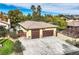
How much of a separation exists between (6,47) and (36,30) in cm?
29

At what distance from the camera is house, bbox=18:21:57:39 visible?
2301 mm

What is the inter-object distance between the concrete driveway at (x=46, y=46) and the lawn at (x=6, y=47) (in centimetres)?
10

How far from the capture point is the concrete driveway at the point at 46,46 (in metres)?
2.29

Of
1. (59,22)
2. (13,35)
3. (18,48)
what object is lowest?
(18,48)

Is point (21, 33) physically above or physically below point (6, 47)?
above

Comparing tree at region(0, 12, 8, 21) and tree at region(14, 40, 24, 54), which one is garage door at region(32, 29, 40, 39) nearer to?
tree at region(14, 40, 24, 54)

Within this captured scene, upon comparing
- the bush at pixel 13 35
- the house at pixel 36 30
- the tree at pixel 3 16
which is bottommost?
the bush at pixel 13 35

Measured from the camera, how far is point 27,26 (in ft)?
7.55

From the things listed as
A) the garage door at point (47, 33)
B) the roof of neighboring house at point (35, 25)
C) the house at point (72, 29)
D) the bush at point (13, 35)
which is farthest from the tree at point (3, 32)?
the house at point (72, 29)

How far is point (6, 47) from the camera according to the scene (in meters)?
2.29

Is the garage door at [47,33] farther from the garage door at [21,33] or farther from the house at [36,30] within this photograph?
the garage door at [21,33]

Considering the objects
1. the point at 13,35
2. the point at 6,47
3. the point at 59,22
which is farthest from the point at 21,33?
the point at 59,22

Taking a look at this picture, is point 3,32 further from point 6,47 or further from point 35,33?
point 35,33
